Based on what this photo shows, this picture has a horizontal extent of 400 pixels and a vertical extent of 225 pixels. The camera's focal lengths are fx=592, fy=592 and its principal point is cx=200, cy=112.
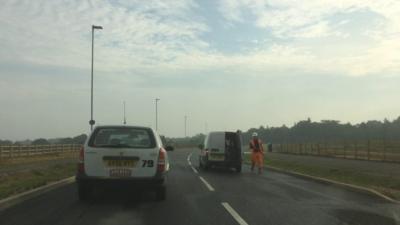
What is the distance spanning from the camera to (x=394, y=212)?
1187 centimetres

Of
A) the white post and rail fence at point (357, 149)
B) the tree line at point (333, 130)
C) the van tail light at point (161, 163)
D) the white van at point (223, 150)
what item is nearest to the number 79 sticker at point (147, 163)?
the van tail light at point (161, 163)

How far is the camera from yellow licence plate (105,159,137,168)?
40.8ft

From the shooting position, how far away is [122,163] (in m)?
12.5

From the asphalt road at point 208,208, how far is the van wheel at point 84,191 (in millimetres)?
223

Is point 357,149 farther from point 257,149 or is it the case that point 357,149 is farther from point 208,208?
point 208,208

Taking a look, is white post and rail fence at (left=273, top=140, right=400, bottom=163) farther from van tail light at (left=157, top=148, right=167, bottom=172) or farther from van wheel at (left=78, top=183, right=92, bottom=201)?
van wheel at (left=78, top=183, right=92, bottom=201)

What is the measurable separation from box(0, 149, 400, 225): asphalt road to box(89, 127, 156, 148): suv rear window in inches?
50.3

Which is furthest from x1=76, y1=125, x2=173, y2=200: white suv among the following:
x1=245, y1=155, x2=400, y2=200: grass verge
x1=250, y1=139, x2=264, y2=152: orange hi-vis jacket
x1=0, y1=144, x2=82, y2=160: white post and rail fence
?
x1=0, y1=144, x2=82, y2=160: white post and rail fence

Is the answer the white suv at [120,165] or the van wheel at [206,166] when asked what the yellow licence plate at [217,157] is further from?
the white suv at [120,165]

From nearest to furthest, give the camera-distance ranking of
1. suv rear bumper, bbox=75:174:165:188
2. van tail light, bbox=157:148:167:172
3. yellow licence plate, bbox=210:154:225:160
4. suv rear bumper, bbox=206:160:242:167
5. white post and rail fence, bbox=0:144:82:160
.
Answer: suv rear bumper, bbox=75:174:165:188 → van tail light, bbox=157:148:167:172 → suv rear bumper, bbox=206:160:242:167 → yellow licence plate, bbox=210:154:225:160 → white post and rail fence, bbox=0:144:82:160

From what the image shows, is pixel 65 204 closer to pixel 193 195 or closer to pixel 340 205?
pixel 193 195

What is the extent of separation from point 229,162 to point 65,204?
15.2 meters

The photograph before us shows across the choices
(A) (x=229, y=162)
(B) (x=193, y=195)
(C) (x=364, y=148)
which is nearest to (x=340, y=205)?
(B) (x=193, y=195)

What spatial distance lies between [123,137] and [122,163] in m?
0.89
